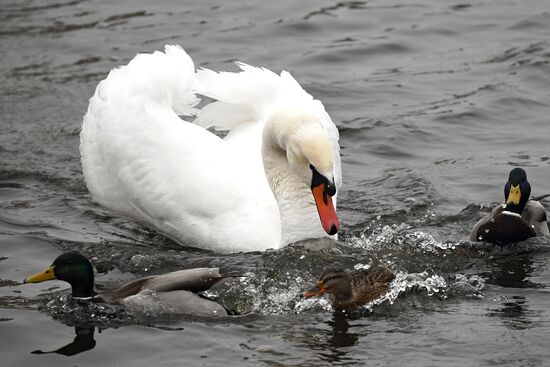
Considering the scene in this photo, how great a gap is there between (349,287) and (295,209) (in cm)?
111

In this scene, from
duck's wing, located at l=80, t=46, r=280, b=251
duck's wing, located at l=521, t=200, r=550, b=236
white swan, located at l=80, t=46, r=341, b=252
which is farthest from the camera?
duck's wing, located at l=521, t=200, r=550, b=236

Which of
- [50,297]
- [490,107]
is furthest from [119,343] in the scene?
[490,107]

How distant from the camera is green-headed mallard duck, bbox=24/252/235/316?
25.1 feet

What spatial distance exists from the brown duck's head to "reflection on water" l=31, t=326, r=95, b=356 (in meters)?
1.30

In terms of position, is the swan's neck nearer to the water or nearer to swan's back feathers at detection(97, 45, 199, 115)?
the water

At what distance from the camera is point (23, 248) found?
9.08 meters

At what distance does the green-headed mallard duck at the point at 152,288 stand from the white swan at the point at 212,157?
1.02 m

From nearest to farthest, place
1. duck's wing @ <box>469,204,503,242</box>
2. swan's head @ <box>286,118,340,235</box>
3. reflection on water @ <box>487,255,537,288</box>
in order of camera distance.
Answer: swan's head @ <box>286,118,340,235</box>
reflection on water @ <box>487,255,537,288</box>
duck's wing @ <box>469,204,503,242</box>

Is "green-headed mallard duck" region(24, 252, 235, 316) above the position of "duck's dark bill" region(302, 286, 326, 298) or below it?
above

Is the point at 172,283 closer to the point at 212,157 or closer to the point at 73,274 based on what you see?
the point at 73,274

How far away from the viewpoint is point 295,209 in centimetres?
873

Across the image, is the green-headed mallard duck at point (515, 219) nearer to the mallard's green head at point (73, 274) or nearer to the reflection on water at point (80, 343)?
the mallard's green head at point (73, 274)

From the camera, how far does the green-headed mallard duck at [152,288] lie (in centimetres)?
764

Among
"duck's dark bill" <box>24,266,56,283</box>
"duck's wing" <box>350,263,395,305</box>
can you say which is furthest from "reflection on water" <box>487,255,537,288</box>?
"duck's dark bill" <box>24,266,56,283</box>
